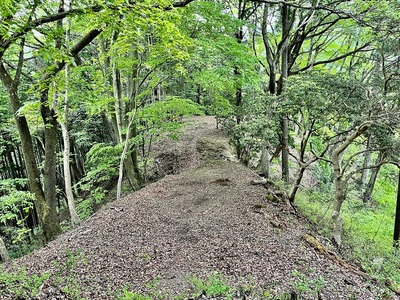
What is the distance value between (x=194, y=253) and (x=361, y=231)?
22.7ft

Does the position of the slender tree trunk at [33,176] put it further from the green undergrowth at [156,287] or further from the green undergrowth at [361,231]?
the green undergrowth at [361,231]

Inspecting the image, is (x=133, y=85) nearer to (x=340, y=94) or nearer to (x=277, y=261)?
(x=340, y=94)

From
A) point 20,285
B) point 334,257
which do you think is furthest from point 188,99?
point 20,285

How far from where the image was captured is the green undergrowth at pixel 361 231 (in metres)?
5.62

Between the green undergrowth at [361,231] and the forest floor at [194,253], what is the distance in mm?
1376

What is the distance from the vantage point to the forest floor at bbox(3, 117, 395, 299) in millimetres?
3424

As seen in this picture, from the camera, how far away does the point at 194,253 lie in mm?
4324

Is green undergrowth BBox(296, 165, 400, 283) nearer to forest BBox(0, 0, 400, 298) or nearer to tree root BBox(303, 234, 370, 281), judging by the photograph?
forest BBox(0, 0, 400, 298)

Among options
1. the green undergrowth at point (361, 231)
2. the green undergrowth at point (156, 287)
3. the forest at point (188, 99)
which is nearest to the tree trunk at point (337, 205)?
the forest at point (188, 99)

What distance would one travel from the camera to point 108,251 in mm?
4207

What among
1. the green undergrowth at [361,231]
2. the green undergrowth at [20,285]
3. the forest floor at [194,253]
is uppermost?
the green undergrowth at [20,285]

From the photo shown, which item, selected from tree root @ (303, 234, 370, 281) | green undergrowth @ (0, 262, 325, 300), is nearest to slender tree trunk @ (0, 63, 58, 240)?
green undergrowth @ (0, 262, 325, 300)

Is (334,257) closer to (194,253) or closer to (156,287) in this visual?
(194,253)

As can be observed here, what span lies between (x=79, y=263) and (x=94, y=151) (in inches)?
205
